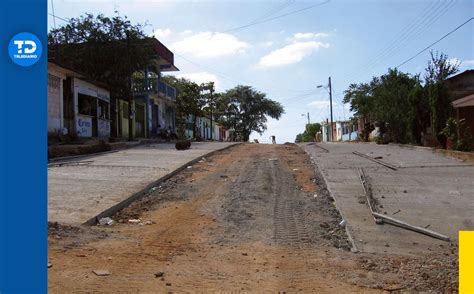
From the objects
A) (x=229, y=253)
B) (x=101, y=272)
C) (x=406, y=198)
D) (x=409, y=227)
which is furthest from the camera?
(x=406, y=198)

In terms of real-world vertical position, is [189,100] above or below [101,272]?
above

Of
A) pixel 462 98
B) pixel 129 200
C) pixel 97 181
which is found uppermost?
pixel 462 98

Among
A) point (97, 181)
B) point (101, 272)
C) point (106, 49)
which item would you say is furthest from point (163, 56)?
point (101, 272)

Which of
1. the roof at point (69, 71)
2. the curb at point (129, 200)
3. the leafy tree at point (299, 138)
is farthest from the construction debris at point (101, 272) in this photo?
the leafy tree at point (299, 138)

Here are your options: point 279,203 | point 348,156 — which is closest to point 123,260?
point 279,203

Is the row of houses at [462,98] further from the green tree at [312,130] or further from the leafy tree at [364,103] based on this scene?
the green tree at [312,130]

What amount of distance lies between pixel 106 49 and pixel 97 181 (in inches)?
729

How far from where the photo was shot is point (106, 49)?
90.0 ft

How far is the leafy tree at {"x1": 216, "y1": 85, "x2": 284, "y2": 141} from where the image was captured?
200 feet

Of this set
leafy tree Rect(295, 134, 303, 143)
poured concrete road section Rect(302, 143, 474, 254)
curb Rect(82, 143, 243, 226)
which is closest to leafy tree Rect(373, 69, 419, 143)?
poured concrete road section Rect(302, 143, 474, 254)

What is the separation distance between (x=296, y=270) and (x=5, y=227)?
11.9 feet

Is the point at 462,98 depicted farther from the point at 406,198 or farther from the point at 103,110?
the point at 103,110

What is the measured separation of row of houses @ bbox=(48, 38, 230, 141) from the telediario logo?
17473mm

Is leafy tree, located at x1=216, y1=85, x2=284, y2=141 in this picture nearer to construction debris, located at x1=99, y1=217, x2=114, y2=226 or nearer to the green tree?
the green tree
